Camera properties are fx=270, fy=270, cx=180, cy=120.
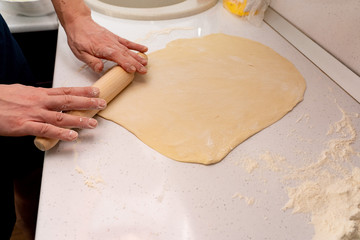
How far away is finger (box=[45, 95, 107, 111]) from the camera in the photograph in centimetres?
69

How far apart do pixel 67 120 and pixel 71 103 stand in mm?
49

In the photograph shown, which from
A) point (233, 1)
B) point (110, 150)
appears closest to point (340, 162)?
point (110, 150)

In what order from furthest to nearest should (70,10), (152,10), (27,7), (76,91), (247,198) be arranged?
(152,10) < (27,7) < (70,10) < (76,91) < (247,198)

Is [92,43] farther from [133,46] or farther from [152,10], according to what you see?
[152,10]

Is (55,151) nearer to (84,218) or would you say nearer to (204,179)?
(84,218)

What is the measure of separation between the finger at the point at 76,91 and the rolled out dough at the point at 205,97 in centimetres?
7

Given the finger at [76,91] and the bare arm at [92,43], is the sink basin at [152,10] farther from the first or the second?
the finger at [76,91]

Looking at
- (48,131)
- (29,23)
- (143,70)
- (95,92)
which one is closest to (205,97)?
(143,70)

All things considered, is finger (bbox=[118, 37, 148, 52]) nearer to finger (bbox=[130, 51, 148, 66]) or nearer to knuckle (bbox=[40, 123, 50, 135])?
finger (bbox=[130, 51, 148, 66])

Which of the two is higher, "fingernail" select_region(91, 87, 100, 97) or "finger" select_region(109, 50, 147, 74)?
"finger" select_region(109, 50, 147, 74)

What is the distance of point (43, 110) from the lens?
26.7 inches

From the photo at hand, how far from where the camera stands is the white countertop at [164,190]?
57 cm

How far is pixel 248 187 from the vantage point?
65 centimetres

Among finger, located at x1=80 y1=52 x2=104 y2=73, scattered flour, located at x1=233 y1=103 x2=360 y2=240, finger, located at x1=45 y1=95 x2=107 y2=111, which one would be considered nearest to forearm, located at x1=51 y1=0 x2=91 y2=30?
finger, located at x1=80 y1=52 x2=104 y2=73
